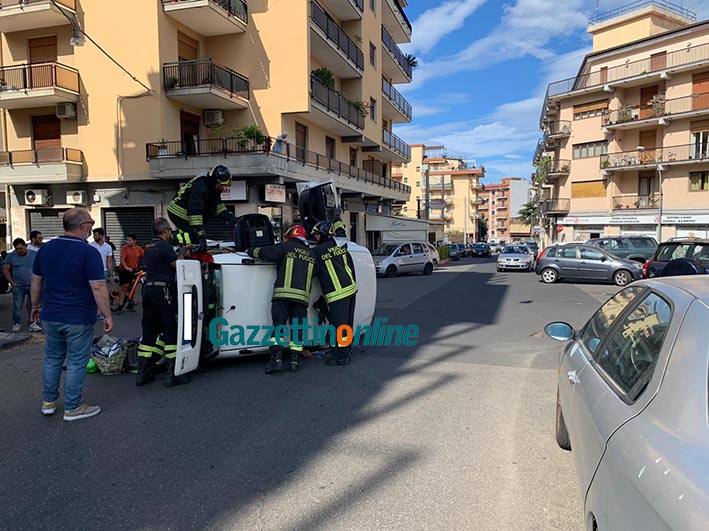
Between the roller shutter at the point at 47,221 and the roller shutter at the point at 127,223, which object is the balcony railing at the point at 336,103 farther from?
the roller shutter at the point at 47,221

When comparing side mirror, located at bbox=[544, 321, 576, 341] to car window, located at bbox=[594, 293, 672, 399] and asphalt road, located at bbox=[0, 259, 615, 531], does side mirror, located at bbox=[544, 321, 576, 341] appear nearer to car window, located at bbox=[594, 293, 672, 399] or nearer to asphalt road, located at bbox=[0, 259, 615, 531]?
car window, located at bbox=[594, 293, 672, 399]

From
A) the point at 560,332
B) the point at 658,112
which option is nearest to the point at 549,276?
the point at 560,332

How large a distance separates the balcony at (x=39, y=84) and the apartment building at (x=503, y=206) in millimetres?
93395

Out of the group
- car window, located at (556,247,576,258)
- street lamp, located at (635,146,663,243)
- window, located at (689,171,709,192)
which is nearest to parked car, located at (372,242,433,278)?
car window, located at (556,247,576,258)

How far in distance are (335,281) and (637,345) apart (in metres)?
3.98

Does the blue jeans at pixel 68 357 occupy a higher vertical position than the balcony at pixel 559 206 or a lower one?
lower

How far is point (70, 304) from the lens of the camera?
14.0 feet

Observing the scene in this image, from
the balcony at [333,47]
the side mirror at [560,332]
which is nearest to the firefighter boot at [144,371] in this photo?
the side mirror at [560,332]

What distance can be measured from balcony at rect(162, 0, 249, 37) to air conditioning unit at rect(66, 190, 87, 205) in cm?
762

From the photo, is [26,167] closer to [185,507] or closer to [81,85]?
[81,85]

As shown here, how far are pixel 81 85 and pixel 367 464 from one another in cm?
2036

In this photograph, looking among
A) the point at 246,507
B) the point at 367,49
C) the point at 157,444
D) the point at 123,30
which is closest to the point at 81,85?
the point at 123,30

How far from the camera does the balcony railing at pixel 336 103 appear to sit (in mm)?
20344

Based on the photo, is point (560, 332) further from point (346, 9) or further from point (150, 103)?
point (346, 9)
